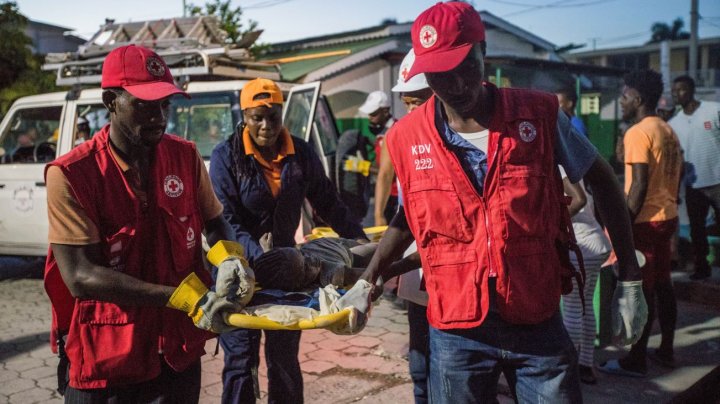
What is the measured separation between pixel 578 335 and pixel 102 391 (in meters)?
3.21

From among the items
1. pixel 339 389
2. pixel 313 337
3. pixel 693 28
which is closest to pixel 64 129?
pixel 313 337

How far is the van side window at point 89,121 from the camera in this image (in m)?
7.62

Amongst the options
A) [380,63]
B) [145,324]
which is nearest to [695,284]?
[145,324]

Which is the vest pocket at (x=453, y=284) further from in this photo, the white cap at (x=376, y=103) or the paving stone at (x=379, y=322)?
the white cap at (x=376, y=103)

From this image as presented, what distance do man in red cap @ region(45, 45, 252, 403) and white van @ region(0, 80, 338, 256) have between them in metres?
4.20

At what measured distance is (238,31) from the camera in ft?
48.3

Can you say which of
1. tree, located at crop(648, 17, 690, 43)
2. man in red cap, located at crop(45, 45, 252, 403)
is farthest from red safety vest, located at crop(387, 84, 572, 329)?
tree, located at crop(648, 17, 690, 43)

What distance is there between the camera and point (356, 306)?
2398 millimetres

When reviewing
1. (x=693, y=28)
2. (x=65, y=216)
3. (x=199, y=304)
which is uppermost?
(x=693, y=28)

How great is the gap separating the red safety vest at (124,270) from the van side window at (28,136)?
6.07 m

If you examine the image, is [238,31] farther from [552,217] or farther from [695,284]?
[552,217]

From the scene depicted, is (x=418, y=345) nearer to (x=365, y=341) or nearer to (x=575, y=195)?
(x=575, y=195)

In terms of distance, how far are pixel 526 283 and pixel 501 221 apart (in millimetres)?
224

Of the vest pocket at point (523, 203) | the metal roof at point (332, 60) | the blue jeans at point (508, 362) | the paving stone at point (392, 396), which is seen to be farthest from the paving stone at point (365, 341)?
the metal roof at point (332, 60)
